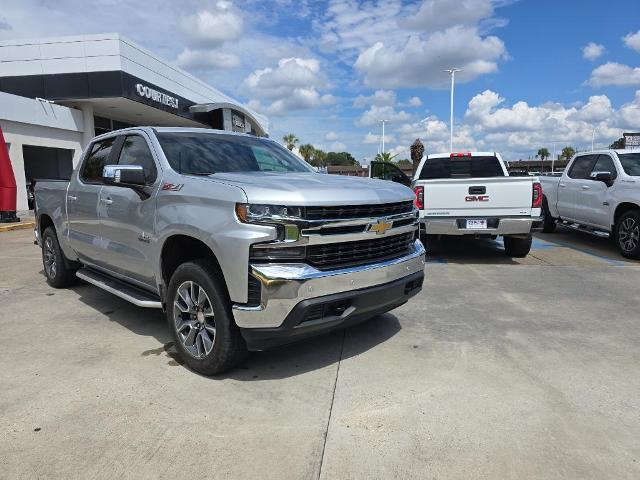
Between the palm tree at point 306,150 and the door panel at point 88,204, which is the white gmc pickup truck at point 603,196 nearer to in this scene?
the door panel at point 88,204

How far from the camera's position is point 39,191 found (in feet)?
21.1

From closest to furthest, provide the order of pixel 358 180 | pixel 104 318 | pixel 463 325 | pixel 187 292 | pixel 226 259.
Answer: pixel 226 259 < pixel 187 292 < pixel 358 180 < pixel 463 325 < pixel 104 318

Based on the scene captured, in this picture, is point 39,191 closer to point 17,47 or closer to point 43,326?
point 43,326

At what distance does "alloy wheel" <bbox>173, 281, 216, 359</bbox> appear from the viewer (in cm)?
354

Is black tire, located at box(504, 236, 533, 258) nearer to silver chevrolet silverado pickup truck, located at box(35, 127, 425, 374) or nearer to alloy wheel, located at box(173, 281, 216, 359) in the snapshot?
silver chevrolet silverado pickup truck, located at box(35, 127, 425, 374)

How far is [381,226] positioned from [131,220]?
2.17m

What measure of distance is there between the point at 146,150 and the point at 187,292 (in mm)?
1477

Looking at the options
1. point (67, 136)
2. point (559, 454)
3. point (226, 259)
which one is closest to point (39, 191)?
point (226, 259)

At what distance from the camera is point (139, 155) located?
14.6 feet

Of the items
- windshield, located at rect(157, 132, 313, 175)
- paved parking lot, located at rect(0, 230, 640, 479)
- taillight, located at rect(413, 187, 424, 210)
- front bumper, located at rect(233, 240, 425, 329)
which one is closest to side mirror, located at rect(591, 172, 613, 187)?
taillight, located at rect(413, 187, 424, 210)

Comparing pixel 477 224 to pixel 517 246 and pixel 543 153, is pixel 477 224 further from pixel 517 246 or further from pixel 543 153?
pixel 543 153

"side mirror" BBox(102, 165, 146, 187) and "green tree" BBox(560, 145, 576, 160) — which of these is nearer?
"side mirror" BBox(102, 165, 146, 187)

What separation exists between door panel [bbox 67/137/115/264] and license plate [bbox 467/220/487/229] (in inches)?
205

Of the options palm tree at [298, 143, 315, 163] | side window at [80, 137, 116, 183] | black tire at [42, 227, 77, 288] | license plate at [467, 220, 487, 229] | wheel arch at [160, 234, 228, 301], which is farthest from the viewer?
palm tree at [298, 143, 315, 163]
